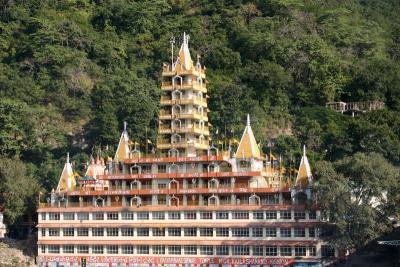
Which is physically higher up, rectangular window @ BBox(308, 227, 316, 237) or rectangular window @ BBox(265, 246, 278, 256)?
rectangular window @ BBox(308, 227, 316, 237)

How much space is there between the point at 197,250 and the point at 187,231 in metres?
2.03

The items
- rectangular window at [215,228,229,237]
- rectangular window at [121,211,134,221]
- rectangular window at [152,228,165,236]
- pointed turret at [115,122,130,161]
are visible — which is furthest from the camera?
pointed turret at [115,122,130,161]

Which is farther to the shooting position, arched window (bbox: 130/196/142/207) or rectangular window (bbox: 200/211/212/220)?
arched window (bbox: 130/196/142/207)

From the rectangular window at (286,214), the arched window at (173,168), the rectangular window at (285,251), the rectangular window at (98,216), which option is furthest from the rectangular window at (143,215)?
the rectangular window at (285,251)

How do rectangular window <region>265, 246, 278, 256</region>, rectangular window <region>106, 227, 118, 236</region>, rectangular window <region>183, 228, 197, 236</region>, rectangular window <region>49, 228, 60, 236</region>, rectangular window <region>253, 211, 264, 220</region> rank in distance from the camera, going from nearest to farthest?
rectangular window <region>265, 246, 278, 256</region> → rectangular window <region>253, 211, 264, 220</region> → rectangular window <region>183, 228, 197, 236</region> → rectangular window <region>106, 227, 118, 236</region> → rectangular window <region>49, 228, 60, 236</region>

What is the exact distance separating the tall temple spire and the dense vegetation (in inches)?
578

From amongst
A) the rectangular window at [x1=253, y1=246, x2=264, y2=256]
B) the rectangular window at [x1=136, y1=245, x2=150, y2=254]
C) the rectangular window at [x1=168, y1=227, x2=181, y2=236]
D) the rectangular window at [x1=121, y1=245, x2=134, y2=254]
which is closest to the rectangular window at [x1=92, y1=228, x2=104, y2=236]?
the rectangular window at [x1=121, y1=245, x2=134, y2=254]

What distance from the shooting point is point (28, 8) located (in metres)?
142

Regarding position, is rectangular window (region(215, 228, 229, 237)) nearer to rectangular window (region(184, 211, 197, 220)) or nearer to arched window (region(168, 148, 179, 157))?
rectangular window (region(184, 211, 197, 220))

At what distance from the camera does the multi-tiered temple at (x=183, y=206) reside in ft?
275

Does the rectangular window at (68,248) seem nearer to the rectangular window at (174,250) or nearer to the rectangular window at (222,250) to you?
the rectangular window at (174,250)

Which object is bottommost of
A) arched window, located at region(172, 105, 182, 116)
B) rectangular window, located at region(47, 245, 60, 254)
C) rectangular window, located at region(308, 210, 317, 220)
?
rectangular window, located at region(47, 245, 60, 254)

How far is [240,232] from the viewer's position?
85000 millimetres

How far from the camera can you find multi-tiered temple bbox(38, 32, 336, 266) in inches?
3297
